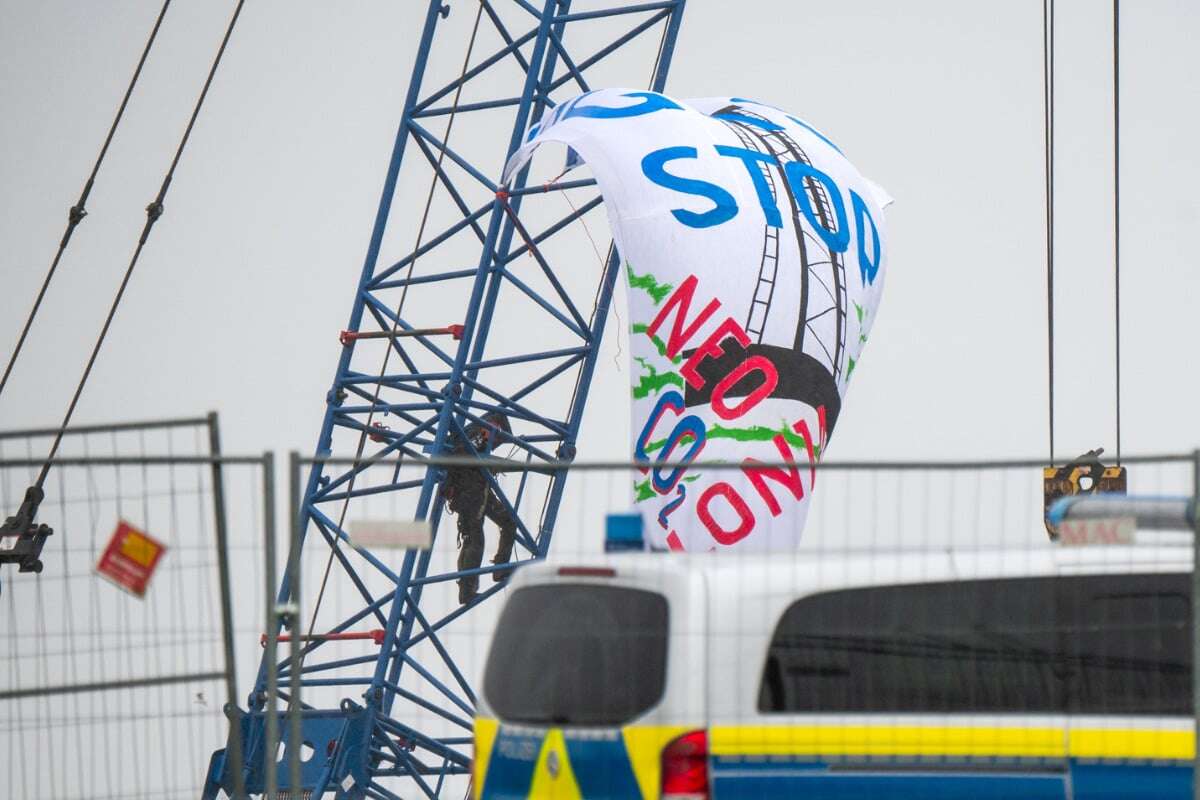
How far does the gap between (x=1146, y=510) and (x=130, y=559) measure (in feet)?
13.1

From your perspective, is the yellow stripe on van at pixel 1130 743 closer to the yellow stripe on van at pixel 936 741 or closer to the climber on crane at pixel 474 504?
the yellow stripe on van at pixel 936 741

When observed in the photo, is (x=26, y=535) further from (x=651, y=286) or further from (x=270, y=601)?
(x=651, y=286)

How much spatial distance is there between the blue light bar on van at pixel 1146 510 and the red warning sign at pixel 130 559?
3.59 metres

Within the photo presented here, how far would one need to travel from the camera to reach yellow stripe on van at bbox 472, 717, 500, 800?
767cm

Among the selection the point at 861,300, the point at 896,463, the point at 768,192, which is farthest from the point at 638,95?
the point at 896,463

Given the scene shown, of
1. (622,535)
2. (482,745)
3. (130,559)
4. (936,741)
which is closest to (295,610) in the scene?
(130,559)

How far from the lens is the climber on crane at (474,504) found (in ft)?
57.4

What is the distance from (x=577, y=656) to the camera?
24.5 feet

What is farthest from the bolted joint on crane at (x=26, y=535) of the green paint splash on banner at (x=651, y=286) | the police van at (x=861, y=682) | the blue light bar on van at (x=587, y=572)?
the green paint splash on banner at (x=651, y=286)

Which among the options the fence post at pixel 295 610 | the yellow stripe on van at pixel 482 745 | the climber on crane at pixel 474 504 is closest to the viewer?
the fence post at pixel 295 610

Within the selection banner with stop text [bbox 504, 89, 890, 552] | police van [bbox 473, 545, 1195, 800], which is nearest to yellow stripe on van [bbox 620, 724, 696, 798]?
police van [bbox 473, 545, 1195, 800]

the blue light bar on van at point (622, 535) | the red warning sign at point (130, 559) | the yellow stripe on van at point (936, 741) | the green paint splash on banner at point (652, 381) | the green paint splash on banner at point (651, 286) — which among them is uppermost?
the green paint splash on banner at point (651, 286)

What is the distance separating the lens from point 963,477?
9.20m

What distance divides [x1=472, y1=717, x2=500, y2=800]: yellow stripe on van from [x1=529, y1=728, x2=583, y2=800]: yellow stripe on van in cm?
29
